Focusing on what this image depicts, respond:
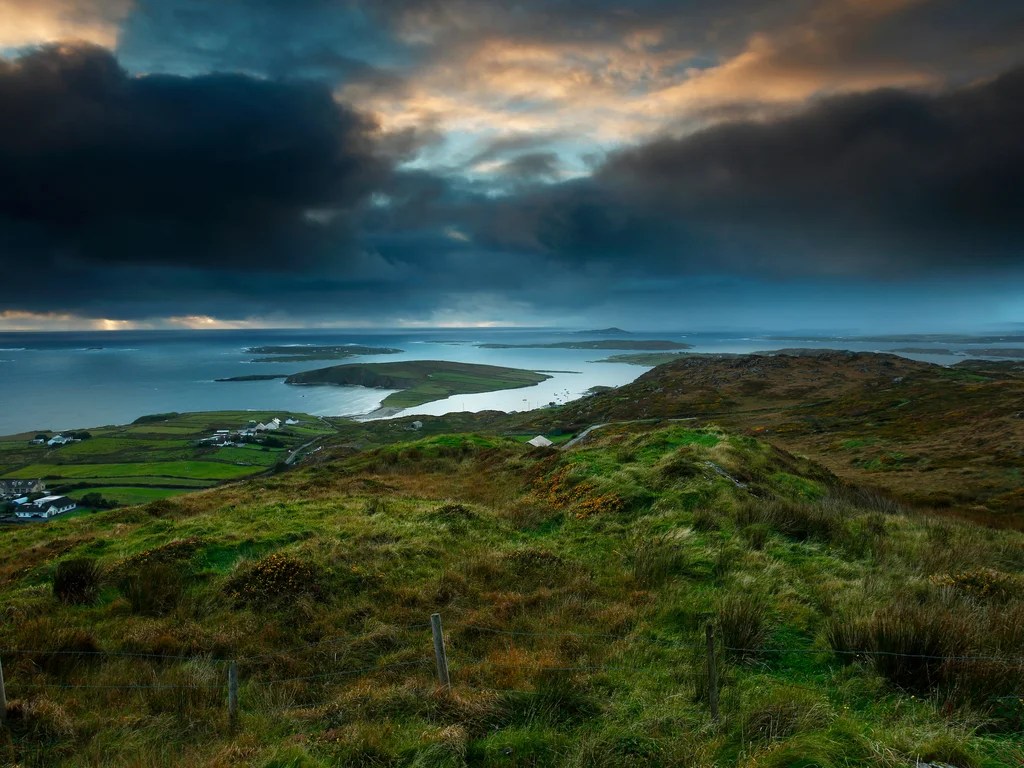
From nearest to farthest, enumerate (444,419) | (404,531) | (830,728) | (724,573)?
(830,728) → (724,573) → (404,531) → (444,419)

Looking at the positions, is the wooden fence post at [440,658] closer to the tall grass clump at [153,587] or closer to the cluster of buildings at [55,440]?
the tall grass clump at [153,587]

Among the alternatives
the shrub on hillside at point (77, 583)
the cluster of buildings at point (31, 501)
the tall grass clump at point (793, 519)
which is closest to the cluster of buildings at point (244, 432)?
the cluster of buildings at point (31, 501)

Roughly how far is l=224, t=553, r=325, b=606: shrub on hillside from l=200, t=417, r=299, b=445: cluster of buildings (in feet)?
328

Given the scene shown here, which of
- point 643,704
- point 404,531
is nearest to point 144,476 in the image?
point 404,531

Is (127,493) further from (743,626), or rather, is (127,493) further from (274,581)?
(743,626)

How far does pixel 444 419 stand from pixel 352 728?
112323 mm

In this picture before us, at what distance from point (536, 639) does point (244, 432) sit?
116m

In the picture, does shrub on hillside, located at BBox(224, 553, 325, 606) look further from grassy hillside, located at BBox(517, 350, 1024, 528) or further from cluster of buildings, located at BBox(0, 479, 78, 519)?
cluster of buildings, located at BBox(0, 479, 78, 519)

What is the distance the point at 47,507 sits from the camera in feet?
190

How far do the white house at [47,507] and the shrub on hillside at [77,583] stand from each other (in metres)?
63.4

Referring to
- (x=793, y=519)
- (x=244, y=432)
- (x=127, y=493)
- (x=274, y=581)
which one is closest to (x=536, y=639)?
(x=274, y=581)

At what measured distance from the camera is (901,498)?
80.8ft

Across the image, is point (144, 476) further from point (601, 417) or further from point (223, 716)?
point (223, 716)

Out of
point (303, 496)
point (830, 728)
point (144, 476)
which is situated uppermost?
point (830, 728)
